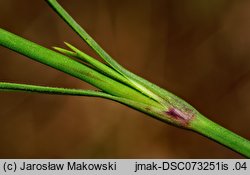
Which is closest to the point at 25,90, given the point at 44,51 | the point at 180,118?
the point at 44,51

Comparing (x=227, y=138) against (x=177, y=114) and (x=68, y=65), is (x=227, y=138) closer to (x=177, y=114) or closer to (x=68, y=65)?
(x=177, y=114)

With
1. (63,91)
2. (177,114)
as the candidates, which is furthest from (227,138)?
(63,91)

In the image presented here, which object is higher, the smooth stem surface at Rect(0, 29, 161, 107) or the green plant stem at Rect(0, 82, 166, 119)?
the smooth stem surface at Rect(0, 29, 161, 107)

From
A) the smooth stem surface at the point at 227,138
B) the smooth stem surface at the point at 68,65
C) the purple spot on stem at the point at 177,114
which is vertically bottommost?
the smooth stem surface at the point at 227,138

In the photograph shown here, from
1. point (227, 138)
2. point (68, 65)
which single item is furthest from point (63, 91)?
point (227, 138)

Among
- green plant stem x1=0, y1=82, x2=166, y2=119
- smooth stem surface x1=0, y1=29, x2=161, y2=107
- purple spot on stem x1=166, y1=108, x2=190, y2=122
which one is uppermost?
smooth stem surface x1=0, y1=29, x2=161, y2=107

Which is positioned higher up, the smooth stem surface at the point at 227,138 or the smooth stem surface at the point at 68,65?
the smooth stem surface at the point at 68,65

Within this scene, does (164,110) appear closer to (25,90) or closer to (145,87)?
(145,87)

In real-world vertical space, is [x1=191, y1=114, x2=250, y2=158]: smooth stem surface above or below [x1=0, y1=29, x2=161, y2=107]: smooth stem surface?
below

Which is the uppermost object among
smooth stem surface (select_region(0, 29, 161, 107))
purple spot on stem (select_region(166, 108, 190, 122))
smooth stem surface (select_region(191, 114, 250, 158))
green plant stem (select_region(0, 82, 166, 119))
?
smooth stem surface (select_region(0, 29, 161, 107))

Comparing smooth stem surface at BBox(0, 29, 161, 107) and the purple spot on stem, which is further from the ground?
smooth stem surface at BBox(0, 29, 161, 107)

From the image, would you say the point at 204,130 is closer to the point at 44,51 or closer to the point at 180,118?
the point at 180,118
